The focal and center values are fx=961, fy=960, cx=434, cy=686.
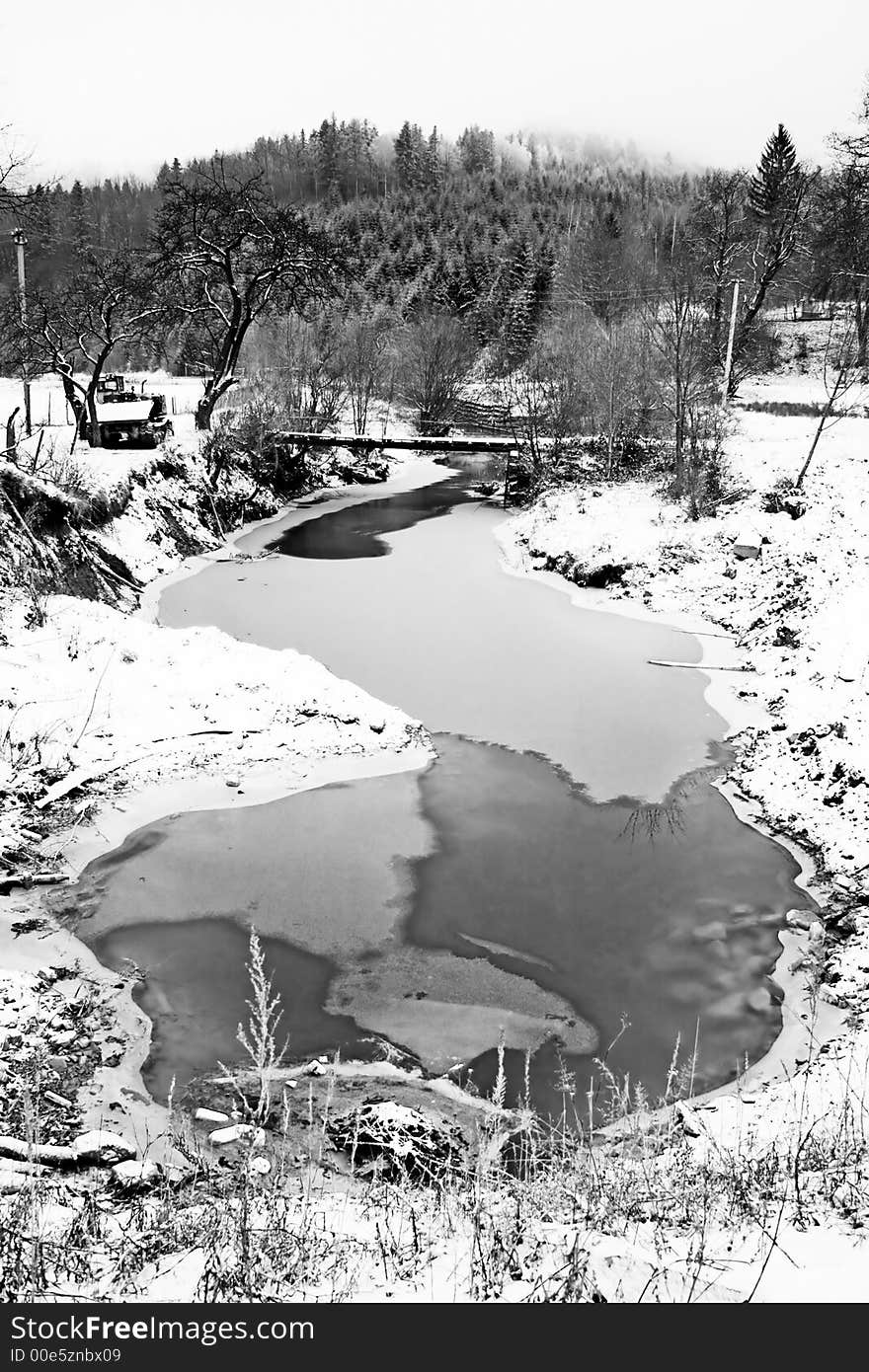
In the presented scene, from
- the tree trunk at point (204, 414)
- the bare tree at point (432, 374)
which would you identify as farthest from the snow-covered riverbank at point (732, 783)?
the bare tree at point (432, 374)

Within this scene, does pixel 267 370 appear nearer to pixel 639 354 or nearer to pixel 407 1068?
pixel 639 354

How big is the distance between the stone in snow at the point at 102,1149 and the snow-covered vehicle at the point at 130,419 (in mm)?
22783

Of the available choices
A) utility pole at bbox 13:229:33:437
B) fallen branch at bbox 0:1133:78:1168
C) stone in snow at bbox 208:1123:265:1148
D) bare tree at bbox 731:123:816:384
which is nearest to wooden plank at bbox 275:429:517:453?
utility pole at bbox 13:229:33:437

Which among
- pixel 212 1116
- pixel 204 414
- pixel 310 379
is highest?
pixel 310 379

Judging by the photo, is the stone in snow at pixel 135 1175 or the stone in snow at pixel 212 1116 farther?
the stone in snow at pixel 212 1116

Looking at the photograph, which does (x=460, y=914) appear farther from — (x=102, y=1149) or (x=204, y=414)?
(x=204, y=414)

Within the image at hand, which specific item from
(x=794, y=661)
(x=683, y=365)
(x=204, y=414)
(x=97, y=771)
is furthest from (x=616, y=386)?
(x=97, y=771)

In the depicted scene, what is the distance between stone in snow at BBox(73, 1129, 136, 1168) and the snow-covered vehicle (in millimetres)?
22783

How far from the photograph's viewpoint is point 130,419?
25906 millimetres

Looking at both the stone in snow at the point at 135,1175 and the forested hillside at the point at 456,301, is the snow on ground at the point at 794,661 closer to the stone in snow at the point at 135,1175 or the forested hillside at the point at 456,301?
the forested hillside at the point at 456,301

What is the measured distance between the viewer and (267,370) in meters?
37.9

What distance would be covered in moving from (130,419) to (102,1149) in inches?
929

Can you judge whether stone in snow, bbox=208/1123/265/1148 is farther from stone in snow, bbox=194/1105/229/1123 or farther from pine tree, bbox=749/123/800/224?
pine tree, bbox=749/123/800/224

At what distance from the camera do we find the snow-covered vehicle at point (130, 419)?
83.8ft
